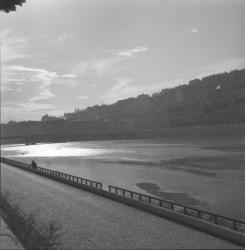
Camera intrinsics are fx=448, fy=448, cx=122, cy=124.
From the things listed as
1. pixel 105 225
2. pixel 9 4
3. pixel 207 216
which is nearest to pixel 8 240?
pixel 105 225

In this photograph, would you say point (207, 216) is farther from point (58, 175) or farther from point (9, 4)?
point (58, 175)

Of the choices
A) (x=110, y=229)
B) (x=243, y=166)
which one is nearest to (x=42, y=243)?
(x=110, y=229)

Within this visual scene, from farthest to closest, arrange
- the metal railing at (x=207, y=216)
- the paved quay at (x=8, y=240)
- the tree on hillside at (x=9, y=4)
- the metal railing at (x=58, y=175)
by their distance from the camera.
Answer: the metal railing at (x=58, y=175)
the metal railing at (x=207, y=216)
the paved quay at (x=8, y=240)
the tree on hillside at (x=9, y=4)

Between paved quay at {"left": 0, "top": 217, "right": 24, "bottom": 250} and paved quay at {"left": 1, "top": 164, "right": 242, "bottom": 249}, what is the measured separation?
303 centimetres

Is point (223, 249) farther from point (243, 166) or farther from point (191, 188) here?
point (243, 166)

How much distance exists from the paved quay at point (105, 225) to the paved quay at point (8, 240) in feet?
9.94

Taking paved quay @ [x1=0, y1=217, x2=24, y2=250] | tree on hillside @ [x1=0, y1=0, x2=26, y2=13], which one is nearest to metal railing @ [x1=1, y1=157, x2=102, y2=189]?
paved quay @ [x1=0, y1=217, x2=24, y2=250]

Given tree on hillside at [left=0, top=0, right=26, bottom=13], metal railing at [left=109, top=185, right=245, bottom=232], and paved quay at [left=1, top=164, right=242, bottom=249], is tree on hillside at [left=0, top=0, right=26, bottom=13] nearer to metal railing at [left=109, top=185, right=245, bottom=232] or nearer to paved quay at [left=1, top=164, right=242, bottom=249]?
paved quay at [left=1, top=164, right=242, bottom=249]

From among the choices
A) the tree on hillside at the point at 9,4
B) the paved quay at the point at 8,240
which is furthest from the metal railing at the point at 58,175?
the tree on hillside at the point at 9,4

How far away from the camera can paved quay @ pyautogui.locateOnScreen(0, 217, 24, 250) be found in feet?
67.9

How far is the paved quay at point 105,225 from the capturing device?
74.0ft

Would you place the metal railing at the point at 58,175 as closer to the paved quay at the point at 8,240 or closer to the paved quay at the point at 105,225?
the paved quay at the point at 105,225

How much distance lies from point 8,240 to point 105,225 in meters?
8.33

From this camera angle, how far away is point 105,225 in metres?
29.3
